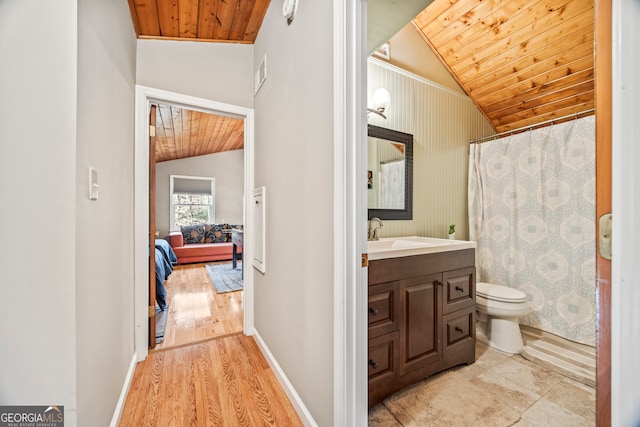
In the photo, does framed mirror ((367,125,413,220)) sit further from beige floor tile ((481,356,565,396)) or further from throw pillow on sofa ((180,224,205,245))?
throw pillow on sofa ((180,224,205,245))

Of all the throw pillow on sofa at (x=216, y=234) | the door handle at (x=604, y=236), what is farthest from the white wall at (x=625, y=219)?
the throw pillow on sofa at (x=216, y=234)

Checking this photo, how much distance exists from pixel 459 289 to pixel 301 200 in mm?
1227

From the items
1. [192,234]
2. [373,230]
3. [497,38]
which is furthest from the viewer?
[192,234]

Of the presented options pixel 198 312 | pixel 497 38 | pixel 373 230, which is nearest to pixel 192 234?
pixel 198 312

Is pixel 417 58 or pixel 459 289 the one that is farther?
pixel 417 58

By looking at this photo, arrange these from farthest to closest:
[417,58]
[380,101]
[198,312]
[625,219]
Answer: [198,312], [417,58], [380,101], [625,219]

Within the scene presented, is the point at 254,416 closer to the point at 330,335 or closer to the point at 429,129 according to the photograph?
the point at 330,335

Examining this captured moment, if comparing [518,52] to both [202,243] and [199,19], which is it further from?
[202,243]

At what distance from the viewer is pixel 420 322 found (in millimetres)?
1564

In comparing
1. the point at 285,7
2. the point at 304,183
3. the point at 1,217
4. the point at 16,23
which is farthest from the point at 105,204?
the point at 285,7

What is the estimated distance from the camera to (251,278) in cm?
232

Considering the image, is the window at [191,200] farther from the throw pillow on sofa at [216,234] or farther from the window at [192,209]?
the throw pillow on sofa at [216,234]

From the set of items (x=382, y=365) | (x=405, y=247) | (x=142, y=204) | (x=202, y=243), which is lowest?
(x=382, y=365)

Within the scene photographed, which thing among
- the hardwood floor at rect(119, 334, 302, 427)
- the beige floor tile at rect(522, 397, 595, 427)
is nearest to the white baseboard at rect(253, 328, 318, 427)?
the hardwood floor at rect(119, 334, 302, 427)
